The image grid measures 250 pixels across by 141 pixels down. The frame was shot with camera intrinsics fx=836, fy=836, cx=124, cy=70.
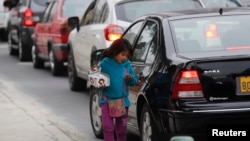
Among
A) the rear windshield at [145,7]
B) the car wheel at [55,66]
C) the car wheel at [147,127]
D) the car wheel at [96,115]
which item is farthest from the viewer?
the car wheel at [55,66]

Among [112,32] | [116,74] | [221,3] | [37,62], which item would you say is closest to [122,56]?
[116,74]

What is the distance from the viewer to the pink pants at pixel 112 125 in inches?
336

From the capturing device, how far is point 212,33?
8.54 m

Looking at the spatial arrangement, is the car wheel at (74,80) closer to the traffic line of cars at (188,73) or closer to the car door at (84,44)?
the car door at (84,44)

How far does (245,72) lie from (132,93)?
5.52ft

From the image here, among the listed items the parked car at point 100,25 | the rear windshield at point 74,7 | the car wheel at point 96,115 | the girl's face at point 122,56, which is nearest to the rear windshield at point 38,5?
the rear windshield at point 74,7

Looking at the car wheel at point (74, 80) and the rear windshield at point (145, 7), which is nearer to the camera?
the rear windshield at point (145, 7)

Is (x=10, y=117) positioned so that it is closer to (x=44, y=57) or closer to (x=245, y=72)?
(x=245, y=72)

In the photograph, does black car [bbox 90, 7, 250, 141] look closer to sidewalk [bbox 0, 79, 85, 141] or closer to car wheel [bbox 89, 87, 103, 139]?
car wheel [bbox 89, 87, 103, 139]

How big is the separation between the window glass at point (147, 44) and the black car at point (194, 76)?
1cm

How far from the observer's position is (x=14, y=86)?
53.8ft

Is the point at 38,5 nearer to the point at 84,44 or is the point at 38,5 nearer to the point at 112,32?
the point at 84,44

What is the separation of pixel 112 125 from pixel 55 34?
31.4ft

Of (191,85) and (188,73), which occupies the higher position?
(188,73)
